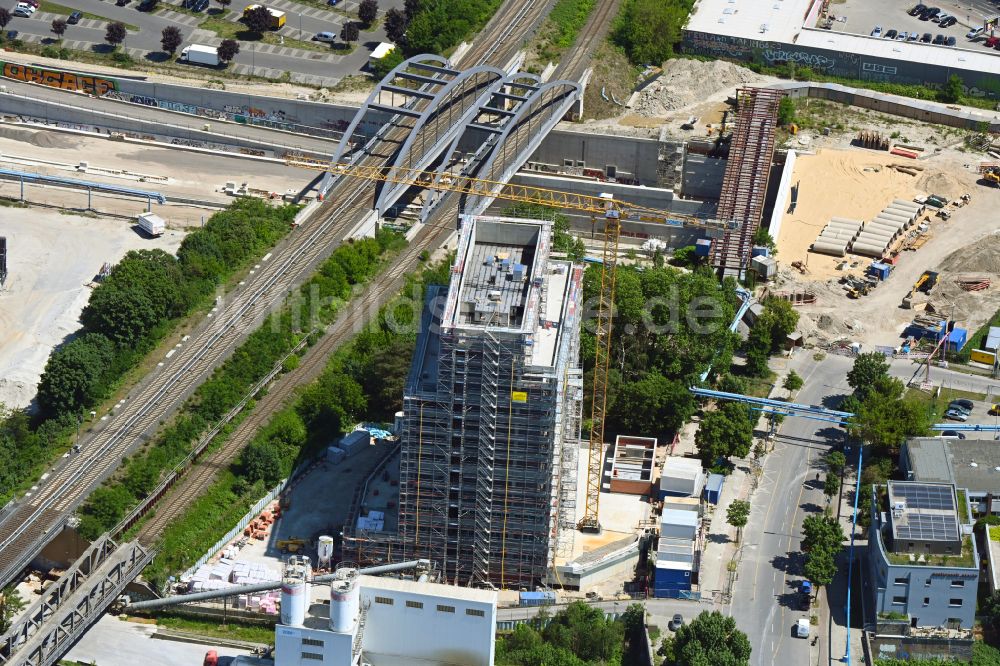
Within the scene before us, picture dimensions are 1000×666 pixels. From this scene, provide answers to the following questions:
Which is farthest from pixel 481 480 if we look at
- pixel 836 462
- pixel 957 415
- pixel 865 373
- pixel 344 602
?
pixel 957 415

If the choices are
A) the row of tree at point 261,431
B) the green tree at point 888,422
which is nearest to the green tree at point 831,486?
the green tree at point 888,422

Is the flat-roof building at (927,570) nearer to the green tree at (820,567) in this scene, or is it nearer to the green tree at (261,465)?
the green tree at (820,567)

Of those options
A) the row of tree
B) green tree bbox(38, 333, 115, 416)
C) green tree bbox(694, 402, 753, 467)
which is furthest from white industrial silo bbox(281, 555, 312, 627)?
green tree bbox(694, 402, 753, 467)

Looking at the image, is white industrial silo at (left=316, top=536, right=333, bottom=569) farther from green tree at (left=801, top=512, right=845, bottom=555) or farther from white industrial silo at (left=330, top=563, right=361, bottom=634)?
green tree at (left=801, top=512, right=845, bottom=555)

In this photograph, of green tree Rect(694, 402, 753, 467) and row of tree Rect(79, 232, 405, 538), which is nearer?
row of tree Rect(79, 232, 405, 538)

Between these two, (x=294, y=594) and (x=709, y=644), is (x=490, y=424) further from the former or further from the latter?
(x=709, y=644)

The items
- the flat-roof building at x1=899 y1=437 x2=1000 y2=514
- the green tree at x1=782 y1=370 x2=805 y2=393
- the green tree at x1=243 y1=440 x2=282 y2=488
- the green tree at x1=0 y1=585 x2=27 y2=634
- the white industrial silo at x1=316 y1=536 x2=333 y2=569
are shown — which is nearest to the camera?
the green tree at x1=0 y1=585 x2=27 y2=634
